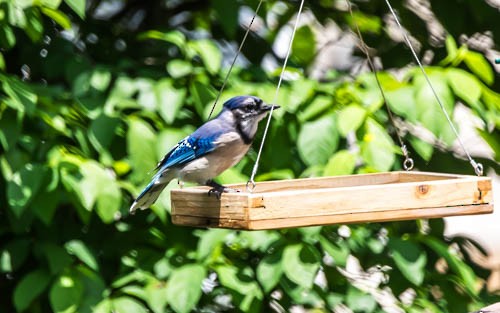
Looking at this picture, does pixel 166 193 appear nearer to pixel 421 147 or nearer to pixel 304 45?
pixel 421 147

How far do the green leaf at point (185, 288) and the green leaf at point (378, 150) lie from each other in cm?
74

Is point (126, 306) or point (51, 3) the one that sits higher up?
point (51, 3)

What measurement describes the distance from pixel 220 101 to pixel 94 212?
2.36ft

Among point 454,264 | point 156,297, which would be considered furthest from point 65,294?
point 454,264

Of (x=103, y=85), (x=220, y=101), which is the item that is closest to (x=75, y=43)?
(x=103, y=85)

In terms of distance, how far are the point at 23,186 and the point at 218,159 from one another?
0.77 m

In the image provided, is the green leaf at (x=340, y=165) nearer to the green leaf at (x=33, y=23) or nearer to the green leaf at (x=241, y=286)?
the green leaf at (x=241, y=286)

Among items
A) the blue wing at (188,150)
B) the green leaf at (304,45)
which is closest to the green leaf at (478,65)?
the green leaf at (304,45)

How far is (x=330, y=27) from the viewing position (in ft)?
16.0

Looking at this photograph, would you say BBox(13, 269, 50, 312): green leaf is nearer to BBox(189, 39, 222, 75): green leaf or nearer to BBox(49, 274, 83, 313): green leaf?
BBox(49, 274, 83, 313): green leaf

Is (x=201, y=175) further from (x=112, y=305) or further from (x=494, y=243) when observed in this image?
(x=494, y=243)

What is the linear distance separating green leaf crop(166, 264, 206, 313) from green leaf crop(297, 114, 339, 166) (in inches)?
23.0

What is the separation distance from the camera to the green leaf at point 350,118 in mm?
3451

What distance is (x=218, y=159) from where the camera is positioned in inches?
122
